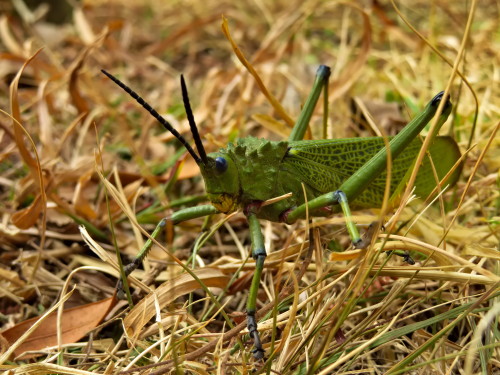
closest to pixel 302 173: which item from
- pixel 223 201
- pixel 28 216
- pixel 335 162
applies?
pixel 335 162

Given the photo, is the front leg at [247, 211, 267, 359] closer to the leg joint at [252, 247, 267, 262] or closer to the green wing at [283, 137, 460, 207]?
the leg joint at [252, 247, 267, 262]

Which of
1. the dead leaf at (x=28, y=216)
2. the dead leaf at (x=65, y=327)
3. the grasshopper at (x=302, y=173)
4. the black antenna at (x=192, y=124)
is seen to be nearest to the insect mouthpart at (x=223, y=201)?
the grasshopper at (x=302, y=173)

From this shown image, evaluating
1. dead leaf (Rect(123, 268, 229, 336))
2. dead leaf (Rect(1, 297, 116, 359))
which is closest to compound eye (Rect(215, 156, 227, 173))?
dead leaf (Rect(123, 268, 229, 336))

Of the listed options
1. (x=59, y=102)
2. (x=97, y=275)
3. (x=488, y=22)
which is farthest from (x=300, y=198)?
(x=488, y=22)

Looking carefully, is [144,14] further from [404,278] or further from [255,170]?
[404,278]

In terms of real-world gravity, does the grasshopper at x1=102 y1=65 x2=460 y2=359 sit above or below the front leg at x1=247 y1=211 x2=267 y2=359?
above

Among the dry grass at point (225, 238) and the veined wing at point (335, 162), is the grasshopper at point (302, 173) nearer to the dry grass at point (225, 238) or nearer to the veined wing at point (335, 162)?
the veined wing at point (335, 162)

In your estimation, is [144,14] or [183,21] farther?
[144,14]
